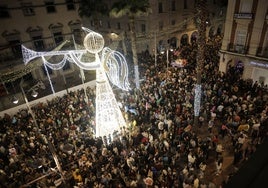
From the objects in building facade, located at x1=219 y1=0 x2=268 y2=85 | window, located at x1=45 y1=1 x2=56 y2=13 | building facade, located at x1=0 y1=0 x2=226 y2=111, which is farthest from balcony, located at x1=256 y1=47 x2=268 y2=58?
window, located at x1=45 y1=1 x2=56 y2=13

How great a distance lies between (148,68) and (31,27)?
563 inches

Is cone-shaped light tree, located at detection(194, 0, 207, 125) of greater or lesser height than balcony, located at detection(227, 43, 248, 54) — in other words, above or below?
above

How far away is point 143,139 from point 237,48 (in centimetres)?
1403

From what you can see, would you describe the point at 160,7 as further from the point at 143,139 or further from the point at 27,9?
the point at 143,139

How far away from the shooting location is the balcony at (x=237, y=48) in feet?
63.7

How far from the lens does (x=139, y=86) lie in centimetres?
2077

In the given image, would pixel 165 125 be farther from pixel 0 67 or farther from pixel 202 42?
pixel 0 67

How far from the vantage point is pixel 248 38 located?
19141 millimetres

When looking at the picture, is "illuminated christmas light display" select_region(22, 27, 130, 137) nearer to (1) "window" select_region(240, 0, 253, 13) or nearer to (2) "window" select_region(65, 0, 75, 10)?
(1) "window" select_region(240, 0, 253, 13)

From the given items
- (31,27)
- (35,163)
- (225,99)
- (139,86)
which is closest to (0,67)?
(31,27)

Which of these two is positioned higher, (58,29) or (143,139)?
(58,29)

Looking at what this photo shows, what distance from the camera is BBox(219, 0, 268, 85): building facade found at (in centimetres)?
1788

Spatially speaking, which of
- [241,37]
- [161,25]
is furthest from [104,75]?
[161,25]

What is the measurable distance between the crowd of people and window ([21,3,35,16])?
460 inches
